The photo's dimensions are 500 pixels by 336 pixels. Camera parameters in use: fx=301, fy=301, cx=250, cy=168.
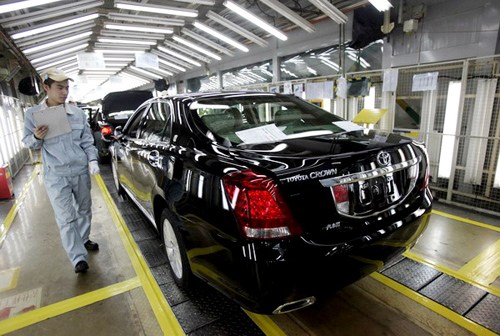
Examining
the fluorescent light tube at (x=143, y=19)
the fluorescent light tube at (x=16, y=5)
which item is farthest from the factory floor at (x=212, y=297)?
the fluorescent light tube at (x=143, y=19)

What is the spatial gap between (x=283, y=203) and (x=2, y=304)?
2.51 m

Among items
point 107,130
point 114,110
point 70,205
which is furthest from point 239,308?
point 114,110

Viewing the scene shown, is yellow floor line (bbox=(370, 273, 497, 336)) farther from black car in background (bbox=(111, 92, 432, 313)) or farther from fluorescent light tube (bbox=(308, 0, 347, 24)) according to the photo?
fluorescent light tube (bbox=(308, 0, 347, 24))

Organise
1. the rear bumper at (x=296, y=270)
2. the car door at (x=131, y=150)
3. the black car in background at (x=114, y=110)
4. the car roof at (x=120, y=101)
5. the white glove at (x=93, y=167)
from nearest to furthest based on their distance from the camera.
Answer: the rear bumper at (x=296, y=270)
the white glove at (x=93, y=167)
the car door at (x=131, y=150)
the black car in background at (x=114, y=110)
the car roof at (x=120, y=101)

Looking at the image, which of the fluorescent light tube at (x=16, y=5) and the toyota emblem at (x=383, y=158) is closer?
the toyota emblem at (x=383, y=158)

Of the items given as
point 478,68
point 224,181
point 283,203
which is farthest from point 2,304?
point 478,68

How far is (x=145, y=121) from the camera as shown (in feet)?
10.5

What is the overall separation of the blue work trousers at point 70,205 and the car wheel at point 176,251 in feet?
2.84

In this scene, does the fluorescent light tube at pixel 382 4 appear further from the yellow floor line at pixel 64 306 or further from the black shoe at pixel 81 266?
the black shoe at pixel 81 266

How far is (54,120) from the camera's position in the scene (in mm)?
2484

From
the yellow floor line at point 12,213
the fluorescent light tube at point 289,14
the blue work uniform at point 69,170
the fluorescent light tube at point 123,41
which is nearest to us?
the blue work uniform at point 69,170

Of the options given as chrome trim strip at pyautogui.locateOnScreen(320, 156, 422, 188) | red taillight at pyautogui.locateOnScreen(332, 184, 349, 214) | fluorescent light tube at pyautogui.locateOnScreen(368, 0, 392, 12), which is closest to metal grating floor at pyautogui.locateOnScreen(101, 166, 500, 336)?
red taillight at pyautogui.locateOnScreen(332, 184, 349, 214)

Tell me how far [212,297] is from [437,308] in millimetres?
1631

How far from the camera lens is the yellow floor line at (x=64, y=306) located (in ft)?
7.06
